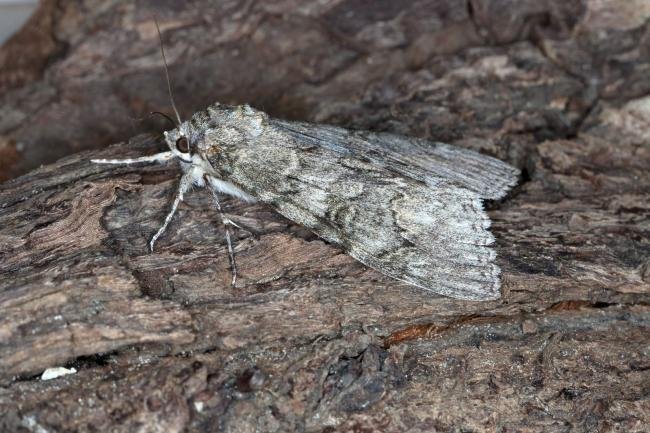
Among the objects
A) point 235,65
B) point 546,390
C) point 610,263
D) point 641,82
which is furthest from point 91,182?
point 641,82

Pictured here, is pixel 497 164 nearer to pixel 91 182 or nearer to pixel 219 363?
pixel 219 363

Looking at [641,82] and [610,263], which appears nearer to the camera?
[610,263]

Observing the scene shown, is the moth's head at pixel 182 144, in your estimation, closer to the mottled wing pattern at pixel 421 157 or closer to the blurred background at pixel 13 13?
the mottled wing pattern at pixel 421 157

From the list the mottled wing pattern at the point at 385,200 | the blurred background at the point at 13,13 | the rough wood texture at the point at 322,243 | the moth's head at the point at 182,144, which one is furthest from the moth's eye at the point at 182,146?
the blurred background at the point at 13,13

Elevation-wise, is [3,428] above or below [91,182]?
below

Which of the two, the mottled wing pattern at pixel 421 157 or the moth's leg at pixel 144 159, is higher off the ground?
the moth's leg at pixel 144 159

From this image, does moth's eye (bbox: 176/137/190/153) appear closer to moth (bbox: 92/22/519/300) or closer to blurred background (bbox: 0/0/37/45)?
moth (bbox: 92/22/519/300)

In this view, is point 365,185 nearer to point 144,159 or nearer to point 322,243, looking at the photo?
point 322,243
